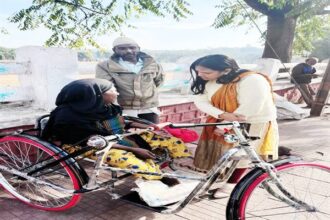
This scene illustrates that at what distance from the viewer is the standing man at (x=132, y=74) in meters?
3.44

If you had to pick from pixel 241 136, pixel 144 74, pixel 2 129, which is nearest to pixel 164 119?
pixel 144 74

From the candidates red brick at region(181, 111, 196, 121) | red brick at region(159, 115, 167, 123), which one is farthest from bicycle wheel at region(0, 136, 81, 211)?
red brick at region(181, 111, 196, 121)

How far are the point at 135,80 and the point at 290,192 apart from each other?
189 cm

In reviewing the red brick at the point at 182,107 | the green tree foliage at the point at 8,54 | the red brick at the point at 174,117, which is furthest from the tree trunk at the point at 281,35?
the green tree foliage at the point at 8,54

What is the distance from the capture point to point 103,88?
289cm

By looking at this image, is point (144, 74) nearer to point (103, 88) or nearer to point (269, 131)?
point (103, 88)

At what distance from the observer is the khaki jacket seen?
3.45m

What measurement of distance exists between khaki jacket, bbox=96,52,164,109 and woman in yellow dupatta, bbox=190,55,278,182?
27.5 inches

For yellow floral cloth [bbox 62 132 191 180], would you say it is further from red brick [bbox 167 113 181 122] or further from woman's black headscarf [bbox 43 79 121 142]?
red brick [bbox 167 113 181 122]

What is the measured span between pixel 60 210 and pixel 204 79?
5.48 feet

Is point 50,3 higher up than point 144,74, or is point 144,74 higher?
point 50,3

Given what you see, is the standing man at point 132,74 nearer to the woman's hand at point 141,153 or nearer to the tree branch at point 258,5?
the woman's hand at point 141,153

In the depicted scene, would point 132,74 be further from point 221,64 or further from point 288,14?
point 288,14

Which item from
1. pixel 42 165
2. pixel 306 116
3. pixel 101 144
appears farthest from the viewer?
pixel 306 116
